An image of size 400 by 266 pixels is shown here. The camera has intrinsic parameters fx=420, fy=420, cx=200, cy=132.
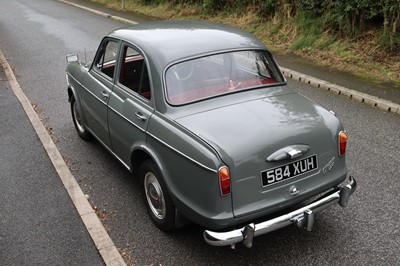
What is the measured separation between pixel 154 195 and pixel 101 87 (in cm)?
168

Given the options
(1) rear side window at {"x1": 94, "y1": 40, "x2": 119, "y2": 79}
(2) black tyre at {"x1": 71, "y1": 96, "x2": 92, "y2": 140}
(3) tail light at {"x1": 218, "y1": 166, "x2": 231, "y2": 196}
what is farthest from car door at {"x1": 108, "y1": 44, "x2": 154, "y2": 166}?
(2) black tyre at {"x1": 71, "y1": 96, "x2": 92, "y2": 140}

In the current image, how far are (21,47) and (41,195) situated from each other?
32.5ft

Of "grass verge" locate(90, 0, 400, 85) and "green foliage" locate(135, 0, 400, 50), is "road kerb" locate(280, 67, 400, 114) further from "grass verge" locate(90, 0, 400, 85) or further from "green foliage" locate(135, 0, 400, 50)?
"green foliage" locate(135, 0, 400, 50)

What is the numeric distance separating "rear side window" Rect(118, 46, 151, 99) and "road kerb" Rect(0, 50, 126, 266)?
137 cm

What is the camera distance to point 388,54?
9414mm

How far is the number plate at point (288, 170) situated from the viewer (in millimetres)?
3410

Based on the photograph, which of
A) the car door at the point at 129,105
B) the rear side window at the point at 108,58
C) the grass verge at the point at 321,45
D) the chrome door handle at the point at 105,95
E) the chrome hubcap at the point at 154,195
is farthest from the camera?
the grass verge at the point at 321,45

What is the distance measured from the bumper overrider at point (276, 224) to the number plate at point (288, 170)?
0.30m

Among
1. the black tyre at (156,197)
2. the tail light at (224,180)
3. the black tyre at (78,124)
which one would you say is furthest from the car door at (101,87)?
the tail light at (224,180)

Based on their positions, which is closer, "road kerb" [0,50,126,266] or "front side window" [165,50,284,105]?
"road kerb" [0,50,126,266]

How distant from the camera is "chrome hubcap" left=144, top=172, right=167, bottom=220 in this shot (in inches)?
158

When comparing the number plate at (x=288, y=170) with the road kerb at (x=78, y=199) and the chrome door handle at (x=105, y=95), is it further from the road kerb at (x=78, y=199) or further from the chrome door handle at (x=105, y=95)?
the chrome door handle at (x=105, y=95)

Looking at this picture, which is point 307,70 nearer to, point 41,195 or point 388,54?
point 388,54

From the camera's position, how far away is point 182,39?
445 centimetres
